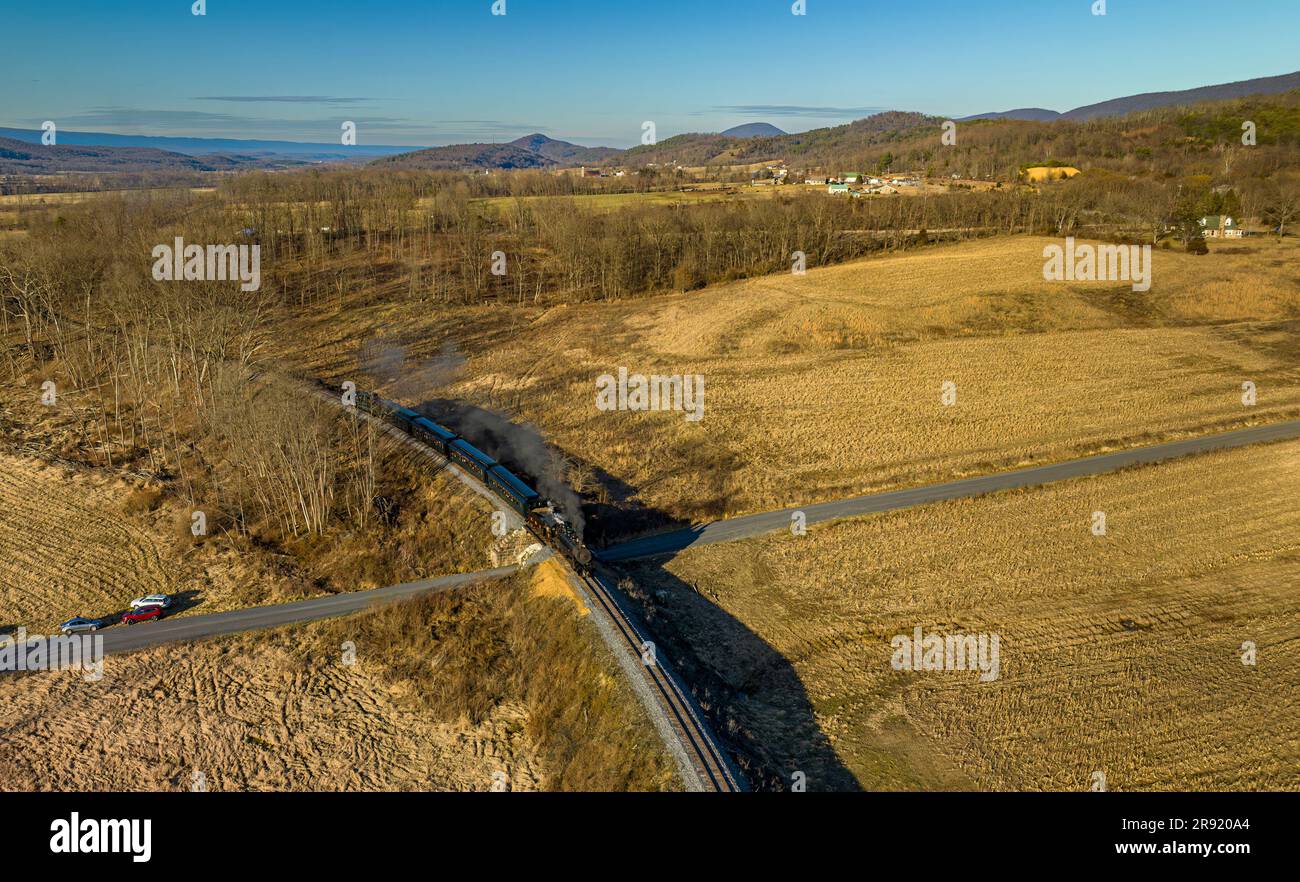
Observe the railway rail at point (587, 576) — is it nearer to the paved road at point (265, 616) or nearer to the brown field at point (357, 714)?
the brown field at point (357, 714)

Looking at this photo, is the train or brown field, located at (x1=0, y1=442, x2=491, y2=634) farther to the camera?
brown field, located at (x1=0, y1=442, x2=491, y2=634)

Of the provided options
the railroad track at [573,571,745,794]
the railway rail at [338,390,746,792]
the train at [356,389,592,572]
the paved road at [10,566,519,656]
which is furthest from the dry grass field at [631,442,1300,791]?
the paved road at [10,566,519,656]

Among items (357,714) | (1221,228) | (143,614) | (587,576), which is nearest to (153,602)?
(143,614)

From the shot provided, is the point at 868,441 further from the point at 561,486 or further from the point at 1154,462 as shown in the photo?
the point at 561,486

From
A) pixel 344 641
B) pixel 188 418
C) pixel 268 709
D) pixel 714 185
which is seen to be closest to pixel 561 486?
pixel 344 641

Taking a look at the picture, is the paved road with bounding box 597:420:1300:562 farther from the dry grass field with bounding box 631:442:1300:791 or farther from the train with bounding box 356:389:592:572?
the train with bounding box 356:389:592:572

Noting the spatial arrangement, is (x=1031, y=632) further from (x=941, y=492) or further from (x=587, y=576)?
(x=587, y=576)
